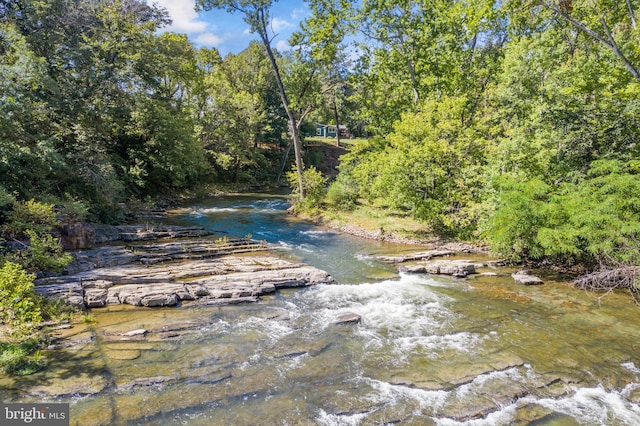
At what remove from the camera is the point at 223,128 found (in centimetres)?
4072

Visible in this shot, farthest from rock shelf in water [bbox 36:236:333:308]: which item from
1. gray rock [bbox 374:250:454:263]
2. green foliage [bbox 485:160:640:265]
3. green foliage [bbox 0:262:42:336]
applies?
green foliage [bbox 485:160:640:265]

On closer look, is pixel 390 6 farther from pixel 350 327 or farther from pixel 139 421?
pixel 139 421

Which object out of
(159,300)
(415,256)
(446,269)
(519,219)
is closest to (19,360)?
(159,300)

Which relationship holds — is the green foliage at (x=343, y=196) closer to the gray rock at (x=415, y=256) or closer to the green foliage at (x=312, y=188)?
the green foliage at (x=312, y=188)

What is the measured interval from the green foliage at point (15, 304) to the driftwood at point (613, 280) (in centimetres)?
1660

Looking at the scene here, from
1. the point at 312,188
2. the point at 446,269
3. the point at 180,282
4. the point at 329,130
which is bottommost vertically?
the point at 446,269

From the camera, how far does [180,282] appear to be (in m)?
12.2

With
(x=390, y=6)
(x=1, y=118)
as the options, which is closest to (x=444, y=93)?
(x=390, y=6)

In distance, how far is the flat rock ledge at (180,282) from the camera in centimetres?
1059

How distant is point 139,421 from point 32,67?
16359 millimetres

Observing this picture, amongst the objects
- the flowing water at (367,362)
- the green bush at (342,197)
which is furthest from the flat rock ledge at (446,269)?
the green bush at (342,197)

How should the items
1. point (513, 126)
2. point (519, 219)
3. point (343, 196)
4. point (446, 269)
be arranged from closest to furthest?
1. point (519, 219)
2. point (446, 269)
3. point (513, 126)
4. point (343, 196)

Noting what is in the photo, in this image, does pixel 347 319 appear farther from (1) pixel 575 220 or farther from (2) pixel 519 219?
(1) pixel 575 220

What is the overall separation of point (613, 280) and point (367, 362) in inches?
430
